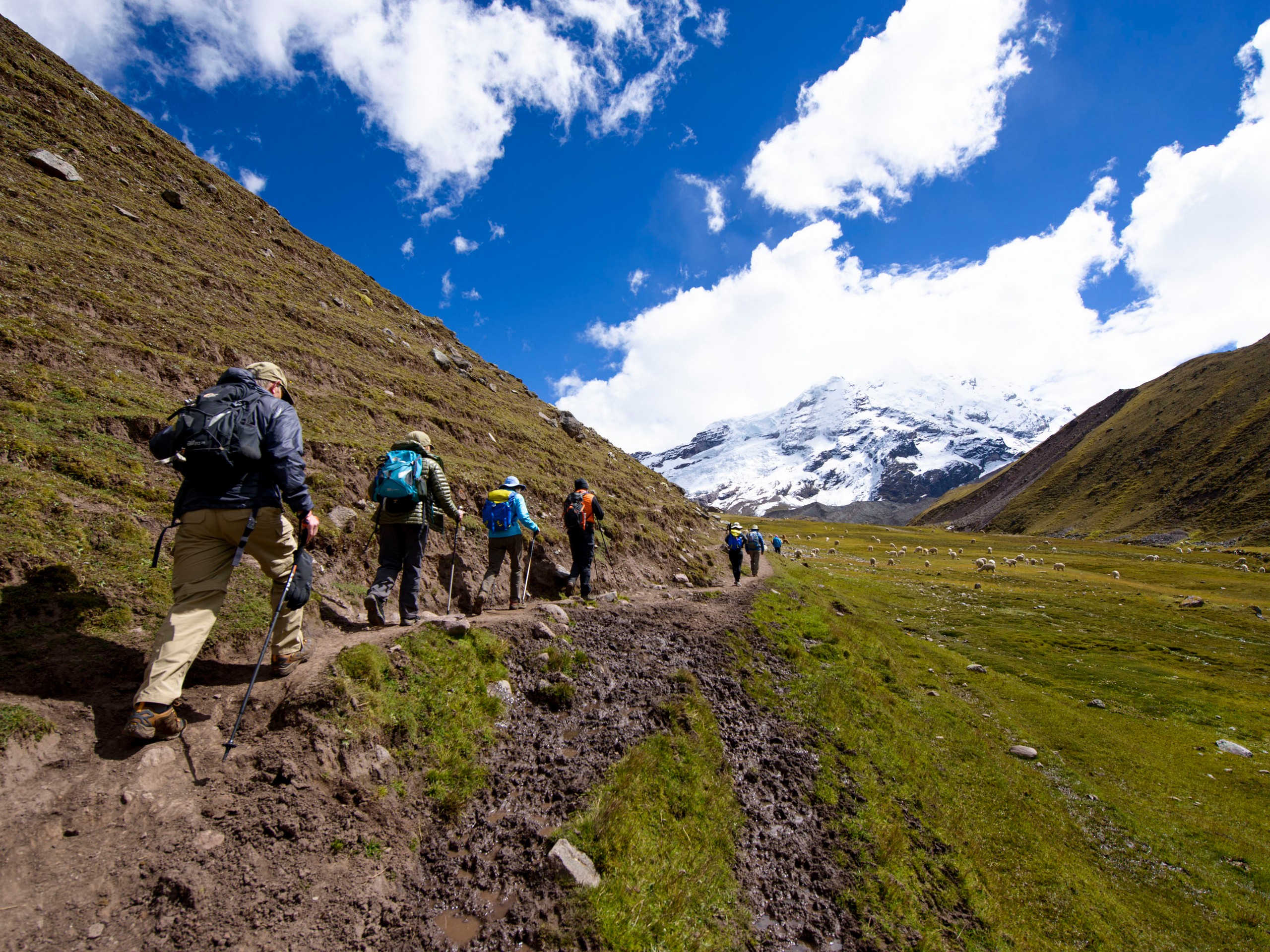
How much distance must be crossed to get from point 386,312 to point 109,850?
1402 inches

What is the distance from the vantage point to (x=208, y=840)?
496cm

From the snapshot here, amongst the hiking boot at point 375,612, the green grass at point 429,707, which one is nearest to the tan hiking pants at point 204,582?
the green grass at point 429,707

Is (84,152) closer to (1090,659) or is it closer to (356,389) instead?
(356,389)

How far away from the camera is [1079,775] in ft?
47.9

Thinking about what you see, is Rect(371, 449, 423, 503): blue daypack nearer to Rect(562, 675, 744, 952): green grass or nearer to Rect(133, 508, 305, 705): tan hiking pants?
Rect(133, 508, 305, 705): tan hiking pants

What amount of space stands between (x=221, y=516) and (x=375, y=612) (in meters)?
4.09

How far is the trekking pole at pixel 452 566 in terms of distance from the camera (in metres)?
12.4

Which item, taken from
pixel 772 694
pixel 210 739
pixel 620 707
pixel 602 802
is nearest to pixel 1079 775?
pixel 772 694

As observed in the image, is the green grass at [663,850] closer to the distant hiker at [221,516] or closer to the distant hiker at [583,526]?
the distant hiker at [221,516]

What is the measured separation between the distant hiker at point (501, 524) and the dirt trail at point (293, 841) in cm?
516

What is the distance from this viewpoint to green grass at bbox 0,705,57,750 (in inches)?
192

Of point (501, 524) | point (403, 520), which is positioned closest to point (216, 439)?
point (403, 520)

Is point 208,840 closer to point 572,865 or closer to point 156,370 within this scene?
point 572,865

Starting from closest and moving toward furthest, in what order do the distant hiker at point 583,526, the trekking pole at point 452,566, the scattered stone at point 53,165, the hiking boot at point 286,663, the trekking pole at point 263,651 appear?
the trekking pole at point 263,651 < the hiking boot at point 286,663 < the trekking pole at point 452,566 < the distant hiker at point 583,526 < the scattered stone at point 53,165
